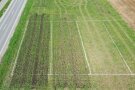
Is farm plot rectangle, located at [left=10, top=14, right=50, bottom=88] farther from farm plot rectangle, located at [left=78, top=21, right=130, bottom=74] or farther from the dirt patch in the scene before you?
the dirt patch

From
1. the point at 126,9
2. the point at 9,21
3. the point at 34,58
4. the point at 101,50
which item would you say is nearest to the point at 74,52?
the point at 101,50

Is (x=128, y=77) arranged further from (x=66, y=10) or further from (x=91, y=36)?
(x=66, y=10)

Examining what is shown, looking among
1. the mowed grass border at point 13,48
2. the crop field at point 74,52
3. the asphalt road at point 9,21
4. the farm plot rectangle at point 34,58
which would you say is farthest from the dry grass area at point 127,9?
the asphalt road at point 9,21

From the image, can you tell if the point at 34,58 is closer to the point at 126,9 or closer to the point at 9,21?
the point at 9,21

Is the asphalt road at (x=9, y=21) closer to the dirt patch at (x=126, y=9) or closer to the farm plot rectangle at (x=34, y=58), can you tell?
the farm plot rectangle at (x=34, y=58)

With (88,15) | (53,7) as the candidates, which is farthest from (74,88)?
(53,7)
